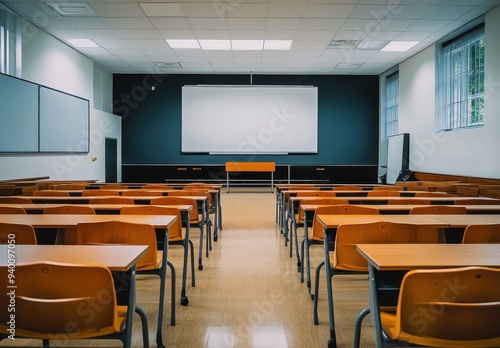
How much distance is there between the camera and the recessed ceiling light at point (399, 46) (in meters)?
8.84

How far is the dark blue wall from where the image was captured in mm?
12492

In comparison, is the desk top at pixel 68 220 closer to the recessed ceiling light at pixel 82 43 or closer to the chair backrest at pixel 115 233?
the chair backrest at pixel 115 233

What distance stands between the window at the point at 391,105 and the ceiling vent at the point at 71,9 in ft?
26.4

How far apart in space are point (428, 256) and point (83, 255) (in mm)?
1415

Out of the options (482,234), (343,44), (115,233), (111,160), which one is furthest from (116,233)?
(111,160)

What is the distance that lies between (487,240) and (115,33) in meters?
7.83

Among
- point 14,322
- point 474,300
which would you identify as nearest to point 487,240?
point 474,300

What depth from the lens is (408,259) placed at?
5.28 ft

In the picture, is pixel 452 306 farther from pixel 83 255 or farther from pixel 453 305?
pixel 83 255

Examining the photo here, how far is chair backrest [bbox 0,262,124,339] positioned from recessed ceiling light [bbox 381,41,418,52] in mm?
8842

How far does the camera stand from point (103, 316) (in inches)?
57.5

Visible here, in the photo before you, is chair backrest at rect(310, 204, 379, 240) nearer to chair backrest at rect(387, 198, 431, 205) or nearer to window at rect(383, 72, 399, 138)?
chair backrest at rect(387, 198, 431, 205)

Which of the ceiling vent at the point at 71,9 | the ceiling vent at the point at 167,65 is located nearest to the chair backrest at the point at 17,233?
the ceiling vent at the point at 71,9

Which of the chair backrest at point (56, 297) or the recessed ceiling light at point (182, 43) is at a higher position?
the recessed ceiling light at point (182, 43)
